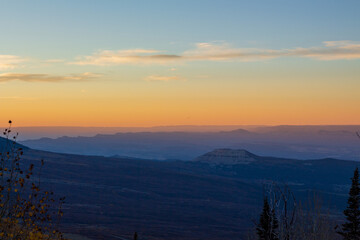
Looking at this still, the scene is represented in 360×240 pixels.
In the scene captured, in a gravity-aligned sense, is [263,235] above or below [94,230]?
above

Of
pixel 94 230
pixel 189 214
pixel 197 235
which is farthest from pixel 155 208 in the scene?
pixel 94 230

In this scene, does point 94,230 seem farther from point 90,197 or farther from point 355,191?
point 355,191

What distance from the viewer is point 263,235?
48.7 meters

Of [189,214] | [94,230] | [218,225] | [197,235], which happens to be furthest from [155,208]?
[94,230]

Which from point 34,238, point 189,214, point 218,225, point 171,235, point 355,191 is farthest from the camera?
point 189,214

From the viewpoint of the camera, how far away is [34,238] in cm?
1323

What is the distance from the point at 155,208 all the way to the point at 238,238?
192 ft

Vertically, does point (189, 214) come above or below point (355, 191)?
below

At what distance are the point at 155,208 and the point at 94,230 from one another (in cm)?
6952

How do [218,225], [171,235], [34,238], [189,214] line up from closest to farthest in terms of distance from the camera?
[34,238] → [171,235] → [218,225] → [189,214]

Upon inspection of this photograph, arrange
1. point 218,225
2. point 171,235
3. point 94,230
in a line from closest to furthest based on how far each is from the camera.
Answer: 1. point 94,230
2. point 171,235
3. point 218,225

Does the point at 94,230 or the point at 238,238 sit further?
the point at 238,238

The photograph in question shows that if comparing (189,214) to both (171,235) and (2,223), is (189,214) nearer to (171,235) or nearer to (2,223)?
(171,235)

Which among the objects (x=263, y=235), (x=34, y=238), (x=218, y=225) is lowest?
(x=218, y=225)
